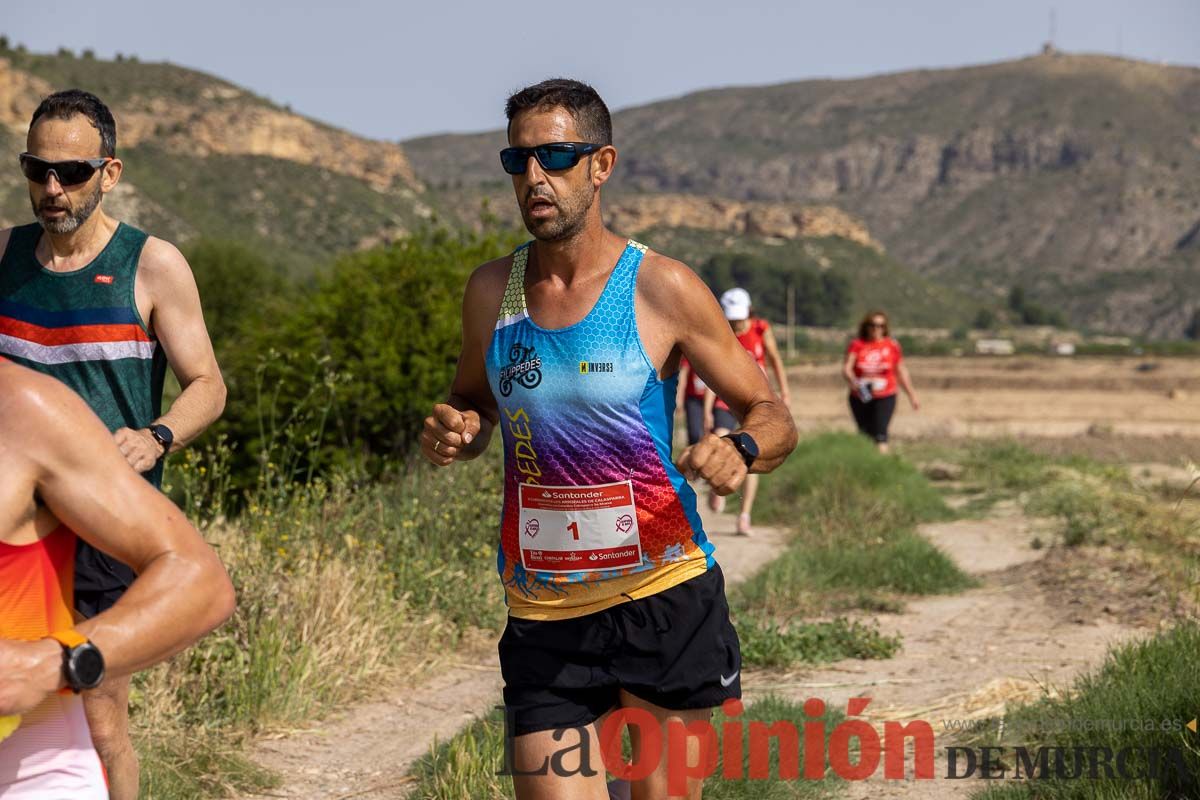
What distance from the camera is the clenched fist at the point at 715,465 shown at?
117 inches

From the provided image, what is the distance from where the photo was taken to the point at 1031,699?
5.54m

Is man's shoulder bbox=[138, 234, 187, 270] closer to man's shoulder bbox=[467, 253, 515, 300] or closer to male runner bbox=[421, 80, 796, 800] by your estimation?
man's shoulder bbox=[467, 253, 515, 300]

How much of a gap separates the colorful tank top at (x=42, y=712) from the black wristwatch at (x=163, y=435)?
1.53 m

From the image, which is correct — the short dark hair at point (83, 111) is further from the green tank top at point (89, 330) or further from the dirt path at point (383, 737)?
the dirt path at point (383, 737)

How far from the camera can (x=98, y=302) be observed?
3.86m

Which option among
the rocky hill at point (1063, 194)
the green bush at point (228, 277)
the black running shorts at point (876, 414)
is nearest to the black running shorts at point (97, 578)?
the black running shorts at point (876, 414)

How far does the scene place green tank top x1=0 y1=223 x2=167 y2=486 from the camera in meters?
3.83

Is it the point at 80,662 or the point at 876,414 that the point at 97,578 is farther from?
the point at 876,414

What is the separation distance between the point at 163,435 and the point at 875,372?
10.1 meters

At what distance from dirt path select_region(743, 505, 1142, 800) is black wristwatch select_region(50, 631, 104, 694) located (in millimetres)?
3304

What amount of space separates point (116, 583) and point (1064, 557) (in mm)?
7026

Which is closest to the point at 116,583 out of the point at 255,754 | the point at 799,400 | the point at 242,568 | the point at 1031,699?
the point at 255,754

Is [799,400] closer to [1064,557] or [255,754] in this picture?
[1064,557]

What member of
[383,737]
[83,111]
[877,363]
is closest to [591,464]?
[83,111]
